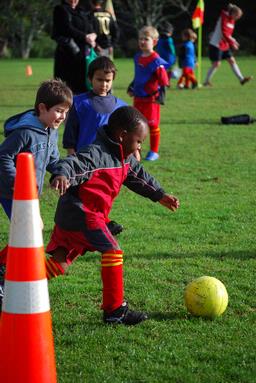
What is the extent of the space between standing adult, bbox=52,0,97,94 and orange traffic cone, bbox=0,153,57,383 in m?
8.51

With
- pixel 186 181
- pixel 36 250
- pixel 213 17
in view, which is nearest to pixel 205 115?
pixel 186 181

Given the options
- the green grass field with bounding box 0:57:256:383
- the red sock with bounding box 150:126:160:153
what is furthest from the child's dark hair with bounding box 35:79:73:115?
the red sock with bounding box 150:126:160:153

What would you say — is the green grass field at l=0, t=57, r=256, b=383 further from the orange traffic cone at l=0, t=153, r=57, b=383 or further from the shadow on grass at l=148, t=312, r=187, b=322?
the orange traffic cone at l=0, t=153, r=57, b=383

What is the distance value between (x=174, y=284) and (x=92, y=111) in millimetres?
2118

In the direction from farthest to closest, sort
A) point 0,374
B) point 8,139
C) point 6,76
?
point 6,76 → point 8,139 → point 0,374

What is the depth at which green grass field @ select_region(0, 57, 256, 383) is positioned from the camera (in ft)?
13.5

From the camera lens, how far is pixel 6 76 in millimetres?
30969

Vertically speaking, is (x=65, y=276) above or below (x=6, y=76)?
above

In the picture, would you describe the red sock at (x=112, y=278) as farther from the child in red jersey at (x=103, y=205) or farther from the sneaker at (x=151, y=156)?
the sneaker at (x=151, y=156)

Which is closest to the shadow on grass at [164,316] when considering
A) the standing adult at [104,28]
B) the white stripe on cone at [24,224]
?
the white stripe on cone at [24,224]

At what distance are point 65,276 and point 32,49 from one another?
5276 centimetres

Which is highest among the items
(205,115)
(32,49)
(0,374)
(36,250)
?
(36,250)

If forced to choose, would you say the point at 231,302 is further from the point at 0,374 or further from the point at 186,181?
the point at 186,181

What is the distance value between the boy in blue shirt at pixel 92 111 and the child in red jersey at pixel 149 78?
3387mm
